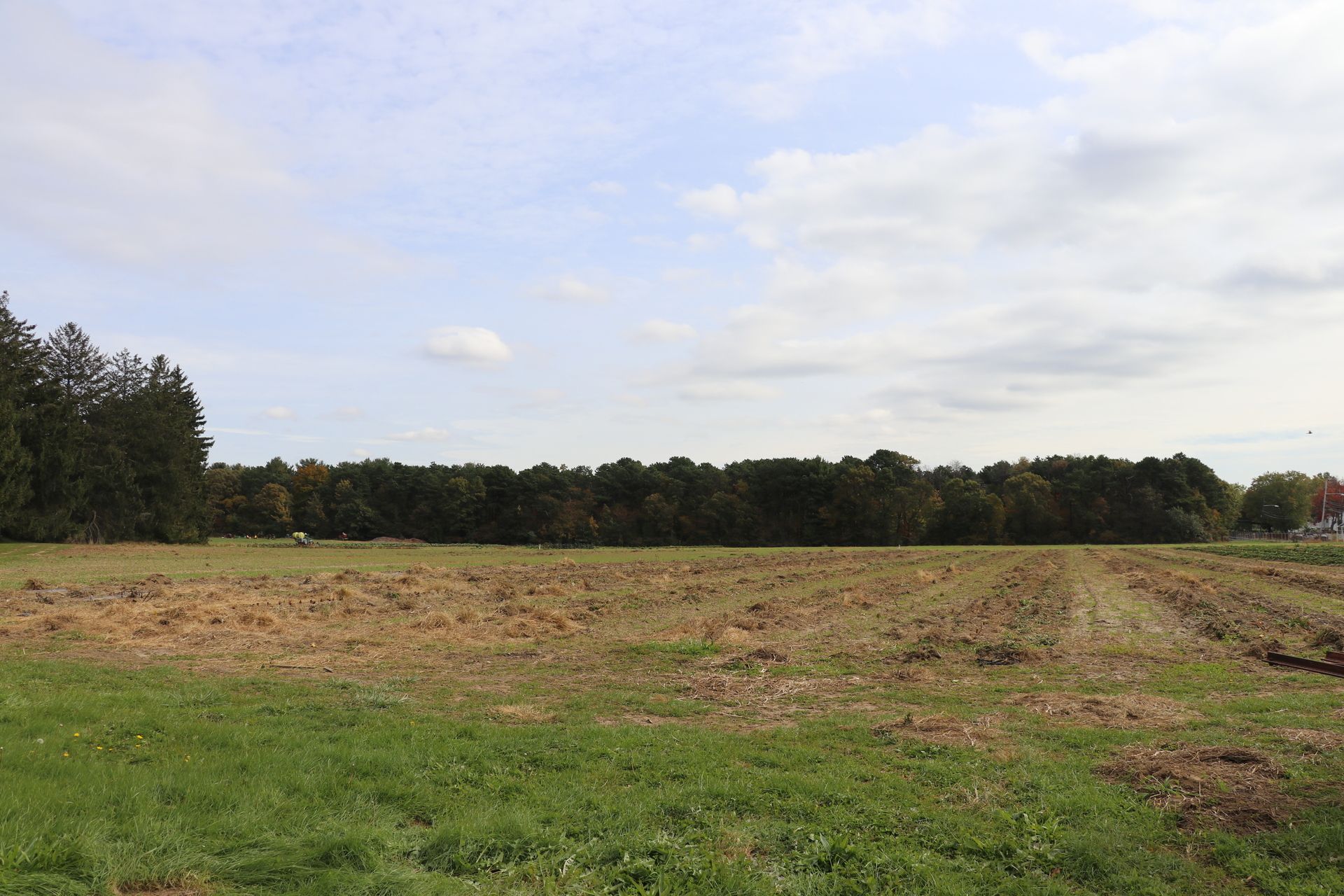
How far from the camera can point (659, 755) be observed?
881 cm

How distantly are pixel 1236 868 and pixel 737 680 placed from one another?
9.03 m

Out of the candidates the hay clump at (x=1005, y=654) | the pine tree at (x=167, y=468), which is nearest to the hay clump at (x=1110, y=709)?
the hay clump at (x=1005, y=654)

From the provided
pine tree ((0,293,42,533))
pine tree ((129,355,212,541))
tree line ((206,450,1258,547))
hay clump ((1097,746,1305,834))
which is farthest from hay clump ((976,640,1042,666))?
tree line ((206,450,1258,547))

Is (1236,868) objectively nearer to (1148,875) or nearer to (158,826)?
(1148,875)

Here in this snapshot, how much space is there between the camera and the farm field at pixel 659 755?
5.73 meters

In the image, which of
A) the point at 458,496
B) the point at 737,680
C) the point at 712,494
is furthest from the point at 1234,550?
the point at 458,496

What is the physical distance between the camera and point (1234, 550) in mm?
73688

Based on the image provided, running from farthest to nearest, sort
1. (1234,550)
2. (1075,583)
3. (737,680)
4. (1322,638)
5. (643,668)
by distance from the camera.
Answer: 1. (1234,550)
2. (1075,583)
3. (1322,638)
4. (643,668)
5. (737,680)

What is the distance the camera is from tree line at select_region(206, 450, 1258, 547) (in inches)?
4274

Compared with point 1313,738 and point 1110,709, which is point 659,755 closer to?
point 1110,709

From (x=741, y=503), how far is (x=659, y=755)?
4172 inches

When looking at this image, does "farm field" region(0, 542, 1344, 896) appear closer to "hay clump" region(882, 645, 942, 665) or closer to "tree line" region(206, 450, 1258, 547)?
"hay clump" region(882, 645, 942, 665)

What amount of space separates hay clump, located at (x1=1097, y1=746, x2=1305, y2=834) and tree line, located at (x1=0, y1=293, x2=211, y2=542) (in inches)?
2945

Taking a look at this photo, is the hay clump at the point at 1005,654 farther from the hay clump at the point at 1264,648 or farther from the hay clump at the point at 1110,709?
the hay clump at the point at 1264,648
